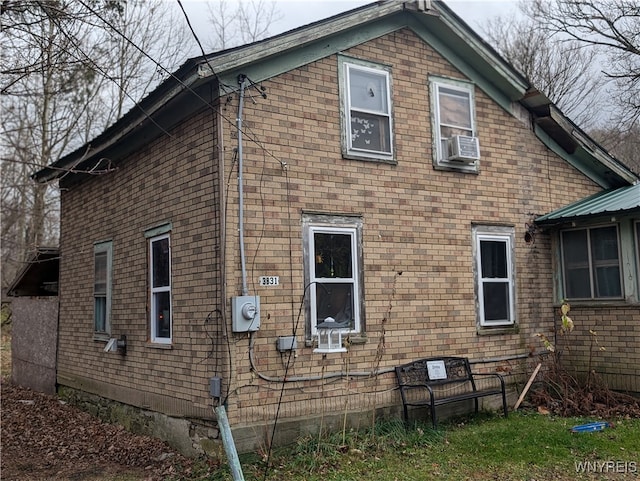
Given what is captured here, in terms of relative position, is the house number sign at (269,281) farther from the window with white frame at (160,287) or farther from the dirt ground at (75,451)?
the dirt ground at (75,451)

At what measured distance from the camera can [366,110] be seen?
9109 millimetres

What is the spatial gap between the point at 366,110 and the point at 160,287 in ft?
13.1

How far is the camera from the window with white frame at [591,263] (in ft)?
34.2

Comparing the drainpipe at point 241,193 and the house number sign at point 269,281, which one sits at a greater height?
the drainpipe at point 241,193

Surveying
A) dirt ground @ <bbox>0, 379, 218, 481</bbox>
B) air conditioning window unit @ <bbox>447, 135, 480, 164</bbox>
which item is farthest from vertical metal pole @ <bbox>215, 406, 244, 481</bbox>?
air conditioning window unit @ <bbox>447, 135, 480, 164</bbox>

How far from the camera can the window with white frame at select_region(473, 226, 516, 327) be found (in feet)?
32.9

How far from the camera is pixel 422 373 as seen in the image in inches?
358

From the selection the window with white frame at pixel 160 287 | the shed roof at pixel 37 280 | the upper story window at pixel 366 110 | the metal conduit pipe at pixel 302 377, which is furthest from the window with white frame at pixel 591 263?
the shed roof at pixel 37 280

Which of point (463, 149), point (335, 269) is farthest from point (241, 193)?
point (463, 149)

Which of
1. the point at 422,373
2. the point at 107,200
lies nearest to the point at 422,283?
the point at 422,373

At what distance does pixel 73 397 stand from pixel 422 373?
22.3 ft

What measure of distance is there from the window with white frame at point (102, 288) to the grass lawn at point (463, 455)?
14.5 ft

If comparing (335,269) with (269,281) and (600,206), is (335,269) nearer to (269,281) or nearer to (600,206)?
(269,281)

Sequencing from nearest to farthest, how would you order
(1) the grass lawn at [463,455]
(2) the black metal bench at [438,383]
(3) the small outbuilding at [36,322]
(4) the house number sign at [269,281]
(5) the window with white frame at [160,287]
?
1. (1) the grass lawn at [463,455]
2. (4) the house number sign at [269,281]
3. (2) the black metal bench at [438,383]
4. (5) the window with white frame at [160,287]
5. (3) the small outbuilding at [36,322]
